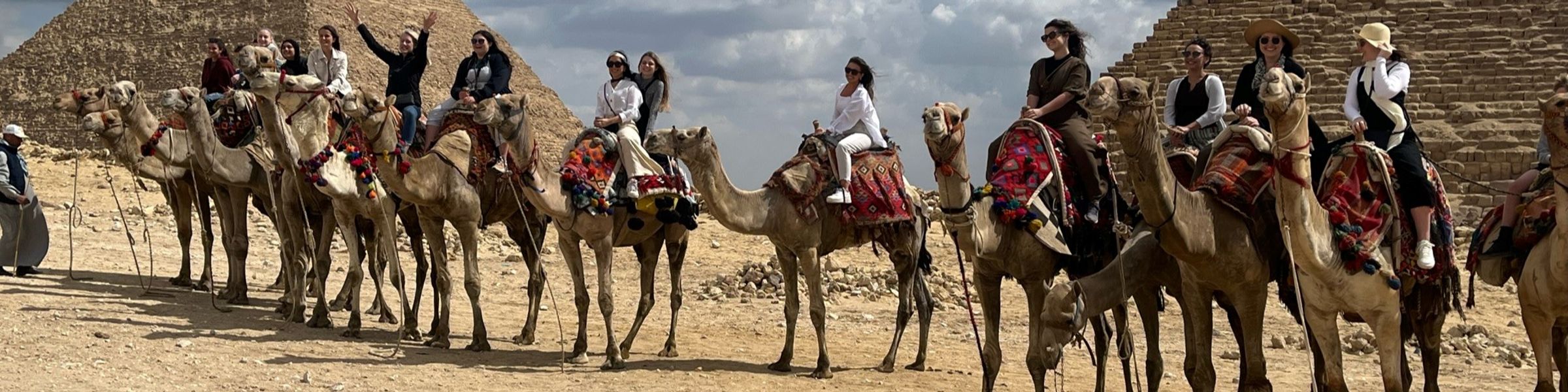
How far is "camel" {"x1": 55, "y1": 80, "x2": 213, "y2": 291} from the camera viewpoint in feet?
43.7

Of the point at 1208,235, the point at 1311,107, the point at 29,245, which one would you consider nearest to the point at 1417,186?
the point at 1208,235

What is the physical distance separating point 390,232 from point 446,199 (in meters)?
0.65

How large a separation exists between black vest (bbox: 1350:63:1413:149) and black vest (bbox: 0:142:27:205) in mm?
11443

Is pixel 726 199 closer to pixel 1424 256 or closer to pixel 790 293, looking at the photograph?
pixel 790 293

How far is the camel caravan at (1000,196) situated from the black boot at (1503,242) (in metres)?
0.01

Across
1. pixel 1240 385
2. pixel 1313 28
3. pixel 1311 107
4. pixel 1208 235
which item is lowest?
pixel 1240 385

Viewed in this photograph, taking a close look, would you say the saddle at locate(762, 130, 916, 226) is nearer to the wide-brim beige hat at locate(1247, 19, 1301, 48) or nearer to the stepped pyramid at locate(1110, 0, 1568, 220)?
the wide-brim beige hat at locate(1247, 19, 1301, 48)

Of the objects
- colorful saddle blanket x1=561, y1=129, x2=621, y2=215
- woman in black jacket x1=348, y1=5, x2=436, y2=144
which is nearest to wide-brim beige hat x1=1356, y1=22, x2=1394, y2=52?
colorful saddle blanket x1=561, y1=129, x2=621, y2=215

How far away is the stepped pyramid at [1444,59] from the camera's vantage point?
35.2 m

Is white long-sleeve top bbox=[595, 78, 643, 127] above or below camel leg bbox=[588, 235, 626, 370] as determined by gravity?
above

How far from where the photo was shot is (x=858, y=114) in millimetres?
10766

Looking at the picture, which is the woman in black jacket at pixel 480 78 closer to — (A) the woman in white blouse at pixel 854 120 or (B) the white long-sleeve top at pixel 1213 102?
(A) the woman in white blouse at pixel 854 120

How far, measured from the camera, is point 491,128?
11.2 m

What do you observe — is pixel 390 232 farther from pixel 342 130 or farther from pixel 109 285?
pixel 109 285
